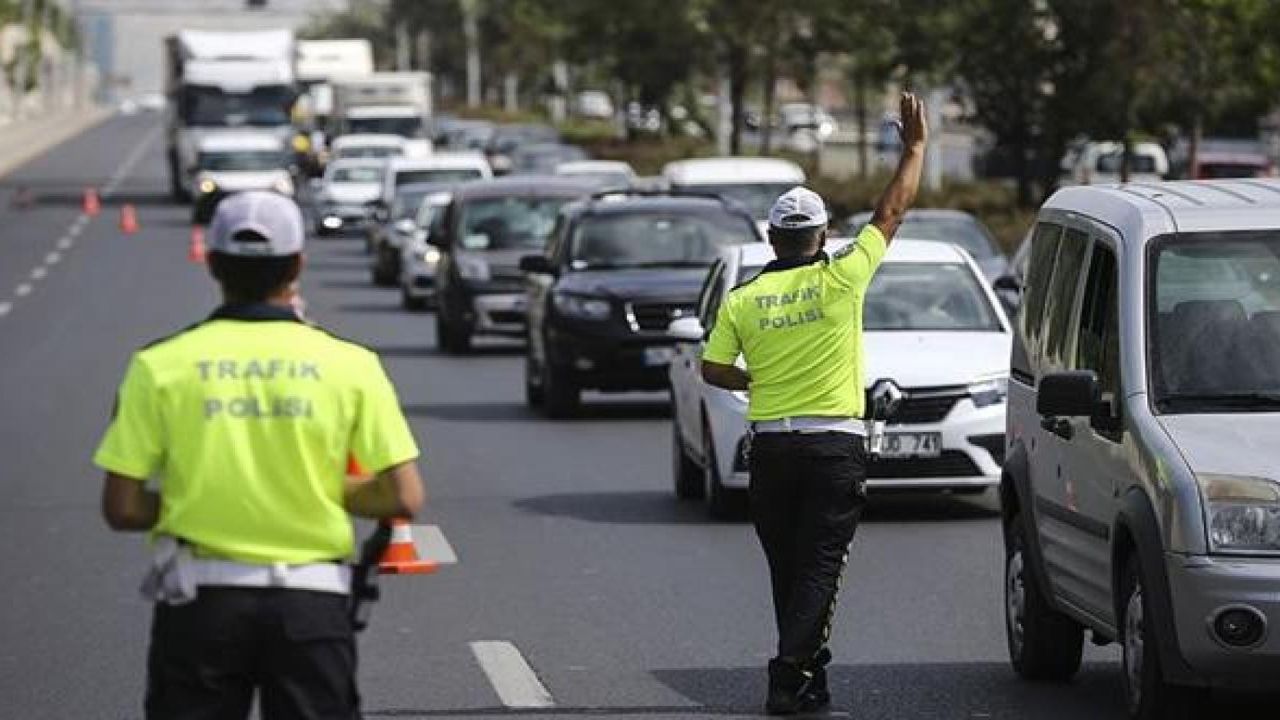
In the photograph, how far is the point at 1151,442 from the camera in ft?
32.1

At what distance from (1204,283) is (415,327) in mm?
27274

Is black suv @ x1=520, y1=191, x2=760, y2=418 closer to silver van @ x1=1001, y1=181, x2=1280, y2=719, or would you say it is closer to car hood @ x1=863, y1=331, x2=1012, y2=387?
car hood @ x1=863, y1=331, x2=1012, y2=387

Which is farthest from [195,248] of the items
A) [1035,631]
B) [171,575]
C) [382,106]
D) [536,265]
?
[171,575]

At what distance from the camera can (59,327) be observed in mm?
37625

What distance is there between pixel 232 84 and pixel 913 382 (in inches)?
2174

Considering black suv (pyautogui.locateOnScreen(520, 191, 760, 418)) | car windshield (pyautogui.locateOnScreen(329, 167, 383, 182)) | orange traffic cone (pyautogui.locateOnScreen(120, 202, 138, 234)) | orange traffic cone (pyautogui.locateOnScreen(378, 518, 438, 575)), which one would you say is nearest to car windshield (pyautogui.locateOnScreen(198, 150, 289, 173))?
orange traffic cone (pyautogui.locateOnScreen(120, 202, 138, 234))

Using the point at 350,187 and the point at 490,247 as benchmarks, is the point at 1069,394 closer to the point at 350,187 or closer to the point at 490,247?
the point at 490,247

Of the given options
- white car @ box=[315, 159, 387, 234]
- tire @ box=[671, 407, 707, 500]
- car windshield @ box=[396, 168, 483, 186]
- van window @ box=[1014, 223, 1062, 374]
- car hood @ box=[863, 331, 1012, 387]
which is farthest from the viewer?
white car @ box=[315, 159, 387, 234]

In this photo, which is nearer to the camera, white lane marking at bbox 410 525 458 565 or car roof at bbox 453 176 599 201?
white lane marking at bbox 410 525 458 565

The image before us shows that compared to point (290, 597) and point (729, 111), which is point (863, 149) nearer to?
point (729, 111)

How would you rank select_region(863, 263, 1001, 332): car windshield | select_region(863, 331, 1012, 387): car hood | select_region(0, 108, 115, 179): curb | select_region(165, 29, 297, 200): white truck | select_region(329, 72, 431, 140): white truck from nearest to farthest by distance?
select_region(863, 331, 1012, 387): car hood → select_region(863, 263, 1001, 332): car windshield → select_region(165, 29, 297, 200): white truck → select_region(329, 72, 431, 140): white truck → select_region(0, 108, 115, 179): curb

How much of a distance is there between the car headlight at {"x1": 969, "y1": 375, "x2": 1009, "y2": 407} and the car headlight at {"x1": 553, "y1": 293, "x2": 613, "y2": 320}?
7493 mm

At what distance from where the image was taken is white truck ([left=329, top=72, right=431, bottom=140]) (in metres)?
86.4

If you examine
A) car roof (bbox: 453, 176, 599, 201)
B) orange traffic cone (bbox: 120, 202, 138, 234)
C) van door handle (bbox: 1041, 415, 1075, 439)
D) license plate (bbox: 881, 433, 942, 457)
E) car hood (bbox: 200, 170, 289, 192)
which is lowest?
orange traffic cone (bbox: 120, 202, 138, 234)
